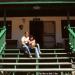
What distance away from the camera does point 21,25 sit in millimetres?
21625

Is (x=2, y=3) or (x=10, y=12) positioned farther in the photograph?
(x=10, y=12)

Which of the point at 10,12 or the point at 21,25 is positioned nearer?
the point at 10,12

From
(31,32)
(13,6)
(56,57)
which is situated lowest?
(56,57)

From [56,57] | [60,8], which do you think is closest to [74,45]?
[56,57]

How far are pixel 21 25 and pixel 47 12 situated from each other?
10.9ft

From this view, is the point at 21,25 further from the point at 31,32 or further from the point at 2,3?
the point at 2,3

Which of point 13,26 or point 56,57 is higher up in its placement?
point 13,26

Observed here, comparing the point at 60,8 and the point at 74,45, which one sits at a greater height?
the point at 60,8

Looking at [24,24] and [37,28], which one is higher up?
[24,24]

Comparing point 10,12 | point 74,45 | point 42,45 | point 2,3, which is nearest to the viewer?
point 74,45

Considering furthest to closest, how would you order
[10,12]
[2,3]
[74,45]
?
1. [10,12]
2. [2,3]
3. [74,45]

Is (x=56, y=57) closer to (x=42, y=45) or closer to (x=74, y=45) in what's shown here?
(x=74, y=45)

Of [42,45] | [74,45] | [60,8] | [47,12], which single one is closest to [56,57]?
[74,45]

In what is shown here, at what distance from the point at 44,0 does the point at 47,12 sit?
2.58 meters
